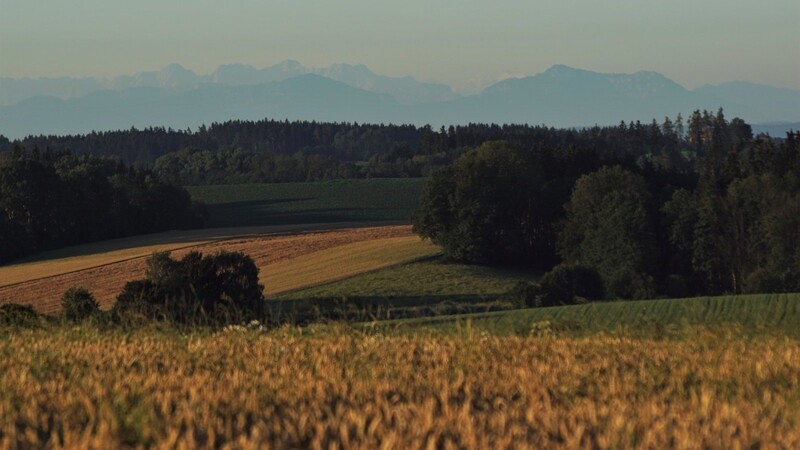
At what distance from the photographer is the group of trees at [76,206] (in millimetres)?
115562

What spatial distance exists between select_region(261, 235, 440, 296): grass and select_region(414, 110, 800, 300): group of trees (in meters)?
2.87

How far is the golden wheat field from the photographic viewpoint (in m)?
4.78

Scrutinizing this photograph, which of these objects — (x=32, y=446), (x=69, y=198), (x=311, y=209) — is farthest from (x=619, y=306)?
(x=311, y=209)

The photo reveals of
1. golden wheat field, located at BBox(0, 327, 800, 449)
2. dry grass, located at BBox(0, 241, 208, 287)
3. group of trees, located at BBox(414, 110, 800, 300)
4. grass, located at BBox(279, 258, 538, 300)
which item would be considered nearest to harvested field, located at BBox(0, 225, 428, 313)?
dry grass, located at BBox(0, 241, 208, 287)

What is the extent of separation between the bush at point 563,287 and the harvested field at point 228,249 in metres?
16.8

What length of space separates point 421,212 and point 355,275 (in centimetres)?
1702

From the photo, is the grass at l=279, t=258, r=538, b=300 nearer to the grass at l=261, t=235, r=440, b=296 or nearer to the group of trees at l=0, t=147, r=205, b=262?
the grass at l=261, t=235, r=440, b=296

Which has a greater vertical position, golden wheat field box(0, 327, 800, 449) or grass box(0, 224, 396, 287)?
golden wheat field box(0, 327, 800, 449)

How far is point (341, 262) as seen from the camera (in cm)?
8756

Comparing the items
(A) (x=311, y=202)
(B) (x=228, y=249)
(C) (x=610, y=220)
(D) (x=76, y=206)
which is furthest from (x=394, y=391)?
(A) (x=311, y=202)

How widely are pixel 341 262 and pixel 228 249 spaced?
11.9m

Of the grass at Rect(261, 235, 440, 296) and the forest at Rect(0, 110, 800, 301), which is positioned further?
the forest at Rect(0, 110, 800, 301)

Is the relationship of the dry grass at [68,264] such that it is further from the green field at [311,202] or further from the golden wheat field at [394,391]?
the golden wheat field at [394,391]

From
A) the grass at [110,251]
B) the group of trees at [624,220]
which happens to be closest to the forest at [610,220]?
the group of trees at [624,220]
